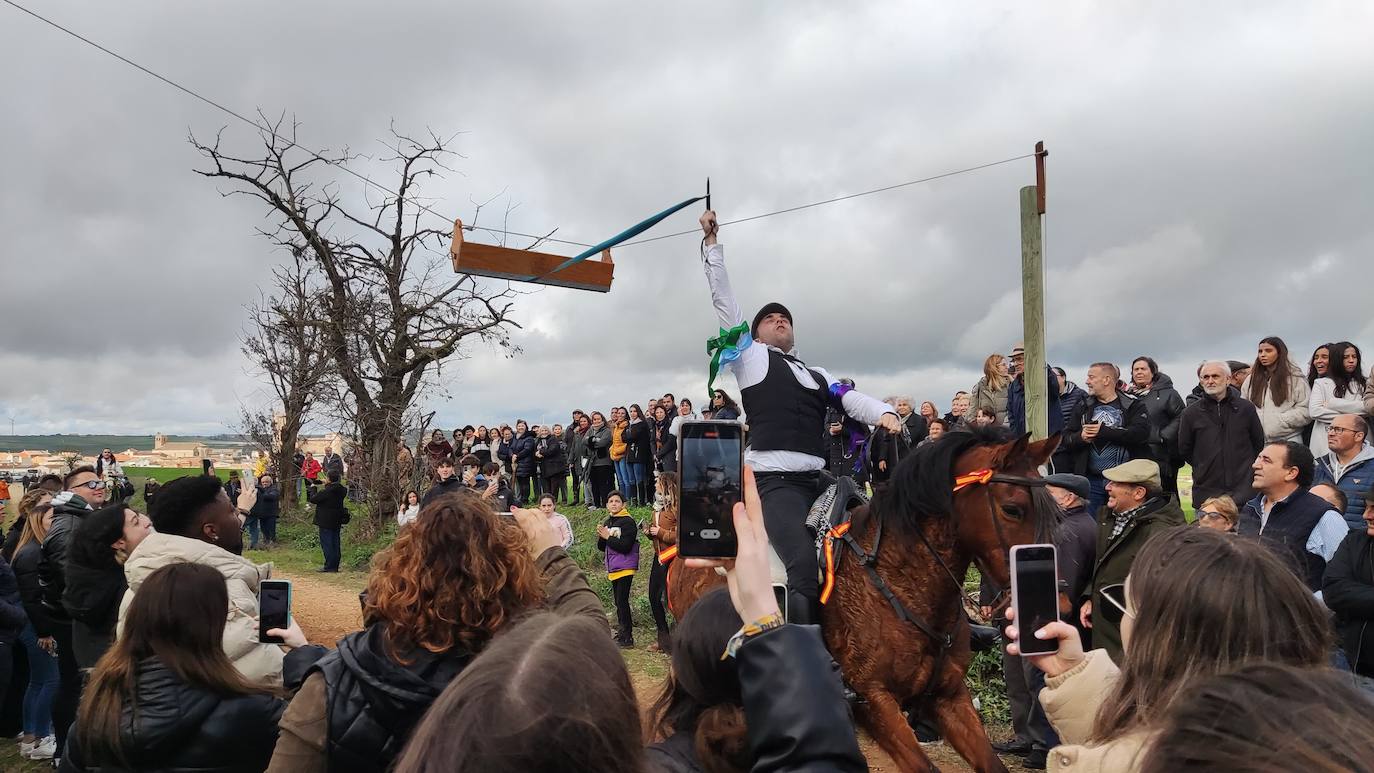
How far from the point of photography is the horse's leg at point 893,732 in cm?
387

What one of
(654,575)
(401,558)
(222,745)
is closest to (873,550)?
(401,558)

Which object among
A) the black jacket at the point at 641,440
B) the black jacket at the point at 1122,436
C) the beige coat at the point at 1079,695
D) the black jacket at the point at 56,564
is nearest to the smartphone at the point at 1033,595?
the beige coat at the point at 1079,695

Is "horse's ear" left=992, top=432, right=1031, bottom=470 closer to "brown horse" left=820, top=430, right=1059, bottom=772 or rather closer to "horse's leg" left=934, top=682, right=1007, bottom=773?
"brown horse" left=820, top=430, right=1059, bottom=772

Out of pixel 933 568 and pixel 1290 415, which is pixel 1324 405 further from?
pixel 933 568

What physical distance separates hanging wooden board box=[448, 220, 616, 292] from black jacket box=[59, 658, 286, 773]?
522cm

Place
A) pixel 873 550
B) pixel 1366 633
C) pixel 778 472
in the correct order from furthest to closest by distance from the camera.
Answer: pixel 778 472 < pixel 873 550 < pixel 1366 633

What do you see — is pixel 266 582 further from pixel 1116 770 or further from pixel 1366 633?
pixel 1366 633

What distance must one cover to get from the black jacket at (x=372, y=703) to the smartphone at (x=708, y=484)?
2.41ft

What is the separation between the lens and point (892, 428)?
469cm

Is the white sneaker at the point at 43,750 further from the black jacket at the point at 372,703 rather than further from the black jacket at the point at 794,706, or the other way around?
the black jacket at the point at 794,706

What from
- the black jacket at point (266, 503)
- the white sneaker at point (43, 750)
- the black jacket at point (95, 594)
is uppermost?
the black jacket at point (95, 594)

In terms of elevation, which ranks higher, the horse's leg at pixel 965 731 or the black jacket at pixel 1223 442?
the black jacket at pixel 1223 442

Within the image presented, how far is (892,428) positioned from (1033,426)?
87.3 inches

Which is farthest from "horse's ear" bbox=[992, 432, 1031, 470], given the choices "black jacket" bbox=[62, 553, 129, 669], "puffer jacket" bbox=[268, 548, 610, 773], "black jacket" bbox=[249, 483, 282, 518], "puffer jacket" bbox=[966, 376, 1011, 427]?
"black jacket" bbox=[249, 483, 282, 518]
